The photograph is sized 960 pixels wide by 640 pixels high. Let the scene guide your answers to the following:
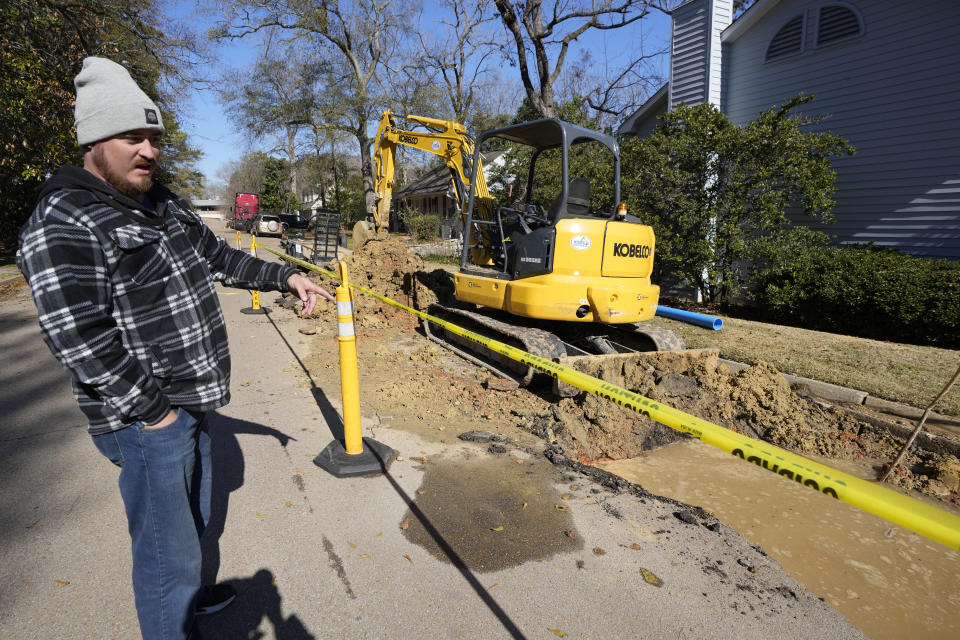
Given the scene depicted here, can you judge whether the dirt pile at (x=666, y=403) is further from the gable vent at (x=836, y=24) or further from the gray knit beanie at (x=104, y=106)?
the gable vent at (x=836, y=24)

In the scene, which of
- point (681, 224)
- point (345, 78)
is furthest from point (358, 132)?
point (681, 224)

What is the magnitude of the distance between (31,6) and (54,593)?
13307mm

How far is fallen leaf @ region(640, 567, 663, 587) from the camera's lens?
2777 millimetres

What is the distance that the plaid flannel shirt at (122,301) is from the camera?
160cm

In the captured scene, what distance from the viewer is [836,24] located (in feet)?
35.5

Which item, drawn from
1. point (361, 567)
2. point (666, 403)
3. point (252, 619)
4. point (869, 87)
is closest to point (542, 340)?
point (666, 403)

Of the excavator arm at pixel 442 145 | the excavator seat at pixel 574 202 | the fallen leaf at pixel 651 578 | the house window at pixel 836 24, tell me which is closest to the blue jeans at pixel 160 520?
the fallen leaf at pixel 651 578

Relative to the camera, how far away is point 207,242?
255cm

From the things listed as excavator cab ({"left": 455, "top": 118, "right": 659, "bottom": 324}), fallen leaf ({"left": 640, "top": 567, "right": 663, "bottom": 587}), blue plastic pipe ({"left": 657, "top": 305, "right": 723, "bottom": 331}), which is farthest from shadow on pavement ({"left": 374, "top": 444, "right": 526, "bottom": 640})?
blue plastic pipe ({"left": 657, "top": 305, "right": 723, "bottom": 331})

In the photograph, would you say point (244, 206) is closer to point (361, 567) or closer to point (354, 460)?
point (354, 460)

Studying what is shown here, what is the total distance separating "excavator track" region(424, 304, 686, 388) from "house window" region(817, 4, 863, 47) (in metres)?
8.46

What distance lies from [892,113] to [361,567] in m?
12.4

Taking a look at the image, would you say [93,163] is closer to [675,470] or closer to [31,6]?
[675,470]

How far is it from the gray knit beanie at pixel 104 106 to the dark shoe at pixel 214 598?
6.68 feet
